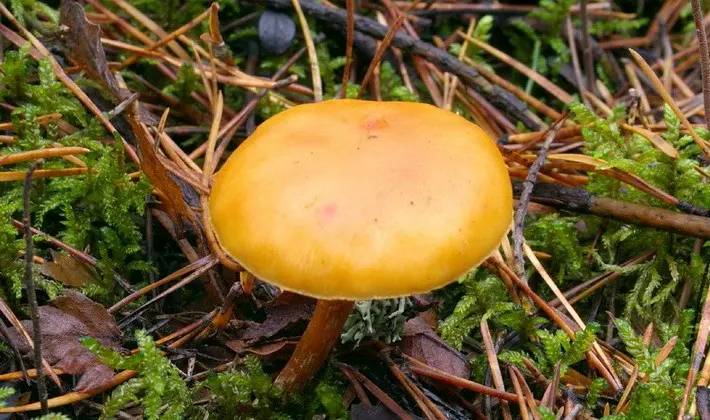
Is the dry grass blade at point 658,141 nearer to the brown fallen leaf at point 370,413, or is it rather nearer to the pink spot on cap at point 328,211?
the brown fallen leaf at point 370,413

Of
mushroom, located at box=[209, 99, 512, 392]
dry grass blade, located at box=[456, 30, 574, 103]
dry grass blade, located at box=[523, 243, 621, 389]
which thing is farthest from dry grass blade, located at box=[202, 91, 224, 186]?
dry grass blade, located at box=[456, 30, 574, 103]

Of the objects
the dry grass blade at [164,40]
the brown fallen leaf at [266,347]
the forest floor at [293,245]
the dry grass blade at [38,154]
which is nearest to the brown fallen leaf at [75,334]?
the forest floor at [293,245]

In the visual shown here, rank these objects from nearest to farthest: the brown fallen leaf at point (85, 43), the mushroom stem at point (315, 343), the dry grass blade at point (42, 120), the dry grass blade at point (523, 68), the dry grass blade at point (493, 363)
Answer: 1. the mushroom stem at point (315, 343)
2. the dry grass blade at point (493, 363)
3. the brown fallen leaf at point (85, 43)
4. the dry grass blade at point (42, 120)
5. the dry grass blade at point (523, 68)

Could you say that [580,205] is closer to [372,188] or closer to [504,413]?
[504,413]

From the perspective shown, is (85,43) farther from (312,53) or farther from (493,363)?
(493,363)

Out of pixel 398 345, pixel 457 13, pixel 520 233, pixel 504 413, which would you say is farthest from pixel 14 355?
pixel 457 13

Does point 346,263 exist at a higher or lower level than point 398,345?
higher

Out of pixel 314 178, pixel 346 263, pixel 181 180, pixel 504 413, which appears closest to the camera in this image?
pixel 346 263

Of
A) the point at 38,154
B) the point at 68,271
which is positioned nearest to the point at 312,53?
the point at 38,154
